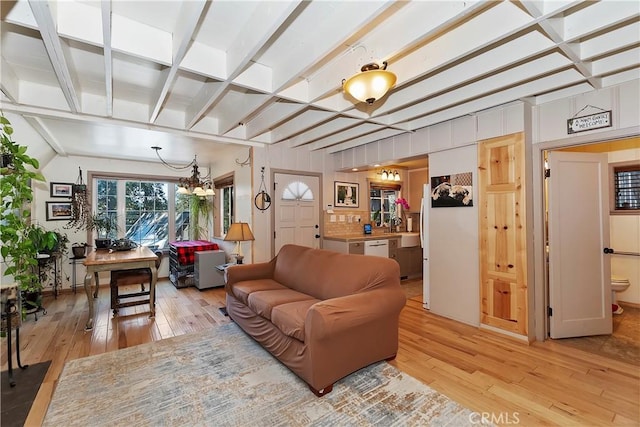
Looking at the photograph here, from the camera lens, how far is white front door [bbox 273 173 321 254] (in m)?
4.81

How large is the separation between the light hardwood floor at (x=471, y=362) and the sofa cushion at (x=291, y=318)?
37.7 inches

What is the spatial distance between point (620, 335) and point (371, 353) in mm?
2892

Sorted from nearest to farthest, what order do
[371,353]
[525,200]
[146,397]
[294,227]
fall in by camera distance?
[146,397] → [371,353] → [525,200] → [294,227]

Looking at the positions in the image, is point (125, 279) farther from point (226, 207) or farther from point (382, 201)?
point (382, 201)

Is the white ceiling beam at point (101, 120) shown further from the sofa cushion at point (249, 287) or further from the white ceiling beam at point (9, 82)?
the sofa cushion at point (249, 287)

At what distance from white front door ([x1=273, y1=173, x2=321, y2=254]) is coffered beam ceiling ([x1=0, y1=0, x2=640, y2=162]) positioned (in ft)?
4.93

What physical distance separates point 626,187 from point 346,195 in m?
4.08

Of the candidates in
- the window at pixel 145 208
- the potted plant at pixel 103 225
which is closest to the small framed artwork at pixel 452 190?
the window at pixel 145 208

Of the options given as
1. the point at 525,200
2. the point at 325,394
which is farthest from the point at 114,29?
the point at 525,200

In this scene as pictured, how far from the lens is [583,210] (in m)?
3.10

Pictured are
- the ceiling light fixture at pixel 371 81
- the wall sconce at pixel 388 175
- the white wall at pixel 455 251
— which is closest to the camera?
the ceiling light fixture at pixel 371 81

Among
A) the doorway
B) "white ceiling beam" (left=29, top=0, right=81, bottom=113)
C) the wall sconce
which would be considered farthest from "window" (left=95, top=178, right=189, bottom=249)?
the doorway

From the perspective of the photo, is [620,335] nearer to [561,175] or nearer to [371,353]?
[561,175]

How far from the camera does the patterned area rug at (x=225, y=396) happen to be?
6.05ft
